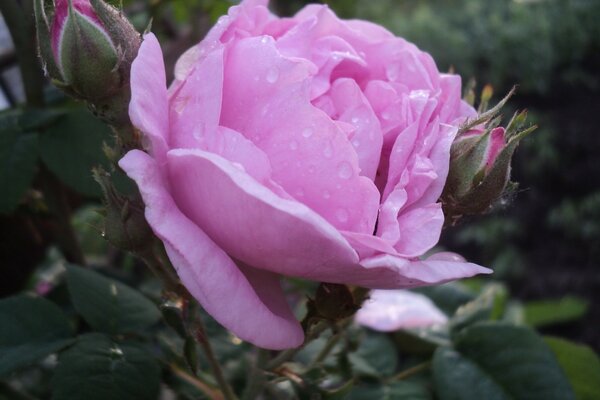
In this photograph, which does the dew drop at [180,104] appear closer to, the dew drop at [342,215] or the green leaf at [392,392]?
the dew drop at [342,215]

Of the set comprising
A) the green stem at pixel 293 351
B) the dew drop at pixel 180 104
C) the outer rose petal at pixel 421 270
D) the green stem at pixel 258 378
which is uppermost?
the dew drop at pixel 180 104

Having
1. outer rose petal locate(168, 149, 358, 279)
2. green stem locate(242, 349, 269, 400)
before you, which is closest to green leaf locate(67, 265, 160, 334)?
green stem locate(242, 349, 269, 400)

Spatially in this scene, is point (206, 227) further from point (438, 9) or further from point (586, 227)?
point (438, 9)

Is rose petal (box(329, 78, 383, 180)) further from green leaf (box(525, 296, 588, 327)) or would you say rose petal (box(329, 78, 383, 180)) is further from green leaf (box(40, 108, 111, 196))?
green leaf (box(525, 296, 588, 327))

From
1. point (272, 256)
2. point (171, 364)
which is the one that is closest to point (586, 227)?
point (171, 364)

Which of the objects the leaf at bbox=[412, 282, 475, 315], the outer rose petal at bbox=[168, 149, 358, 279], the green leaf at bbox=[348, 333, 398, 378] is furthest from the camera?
the leaf at bbox=[412, 282, 475, 315]

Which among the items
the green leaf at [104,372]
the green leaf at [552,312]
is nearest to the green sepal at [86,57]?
the green leaf at [104,372]

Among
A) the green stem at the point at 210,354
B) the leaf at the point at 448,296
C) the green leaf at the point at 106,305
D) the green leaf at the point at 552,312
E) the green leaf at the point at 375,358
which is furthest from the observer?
the green leaf at the point at 552,312
